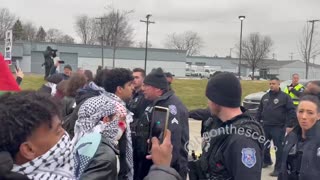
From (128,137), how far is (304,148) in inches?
63.3

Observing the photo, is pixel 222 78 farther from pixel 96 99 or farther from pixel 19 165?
pixel 19 165

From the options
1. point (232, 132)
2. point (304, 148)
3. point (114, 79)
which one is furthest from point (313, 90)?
point (232, 132)

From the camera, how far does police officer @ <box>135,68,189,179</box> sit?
493 centimetres

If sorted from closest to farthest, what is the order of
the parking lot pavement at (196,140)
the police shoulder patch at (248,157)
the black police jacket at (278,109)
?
1. the police shoulder patch at (248,157)
2. the parking lot pavement at (196,140)
3. the black police jacket at (278,109)

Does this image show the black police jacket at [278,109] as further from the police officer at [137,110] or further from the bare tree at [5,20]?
the bare tree at [5,20]

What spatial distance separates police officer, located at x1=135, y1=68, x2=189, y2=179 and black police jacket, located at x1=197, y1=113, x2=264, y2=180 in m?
1.77

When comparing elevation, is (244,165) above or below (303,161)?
above

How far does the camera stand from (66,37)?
9062 cm

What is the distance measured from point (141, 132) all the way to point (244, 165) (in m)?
2.58

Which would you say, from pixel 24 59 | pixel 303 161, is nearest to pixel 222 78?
pixel 303 161

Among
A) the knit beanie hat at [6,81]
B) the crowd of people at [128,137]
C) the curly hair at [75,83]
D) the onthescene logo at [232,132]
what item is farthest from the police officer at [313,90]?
the knit beanie hat at [6,81]

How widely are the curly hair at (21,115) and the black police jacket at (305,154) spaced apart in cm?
284

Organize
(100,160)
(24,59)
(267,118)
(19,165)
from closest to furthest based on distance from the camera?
1. (19,165)
2. (100,160)
3. (267,118)
4. (24,59)

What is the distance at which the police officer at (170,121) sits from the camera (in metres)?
4.93
